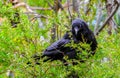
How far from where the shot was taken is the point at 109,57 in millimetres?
1936

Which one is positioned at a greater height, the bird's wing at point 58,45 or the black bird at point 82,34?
the black bird at point 82,34

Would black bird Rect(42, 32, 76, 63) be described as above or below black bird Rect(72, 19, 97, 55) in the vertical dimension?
below

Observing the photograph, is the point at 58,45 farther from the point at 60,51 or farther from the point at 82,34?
the point at 82,34

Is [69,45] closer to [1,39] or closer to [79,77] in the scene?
[79,77]

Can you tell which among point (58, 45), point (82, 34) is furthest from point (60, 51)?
point (82, 34)

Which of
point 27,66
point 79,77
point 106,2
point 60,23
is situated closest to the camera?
point 27,66

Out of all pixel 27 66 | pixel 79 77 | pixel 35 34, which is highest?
pixel 35 34

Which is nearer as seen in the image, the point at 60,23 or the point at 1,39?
the point at 1,39

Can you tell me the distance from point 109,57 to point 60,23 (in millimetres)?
429

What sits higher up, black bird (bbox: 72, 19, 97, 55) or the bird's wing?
black bird (bbox: 72, 19, 97, 55)

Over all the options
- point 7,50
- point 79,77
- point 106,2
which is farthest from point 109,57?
point 106,2

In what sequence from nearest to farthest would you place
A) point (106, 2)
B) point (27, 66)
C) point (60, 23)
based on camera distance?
point (27, 66), point (60, 23), point (106, 2)

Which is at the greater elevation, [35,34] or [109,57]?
[35,34]

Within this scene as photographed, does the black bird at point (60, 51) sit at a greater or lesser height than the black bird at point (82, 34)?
lesser
